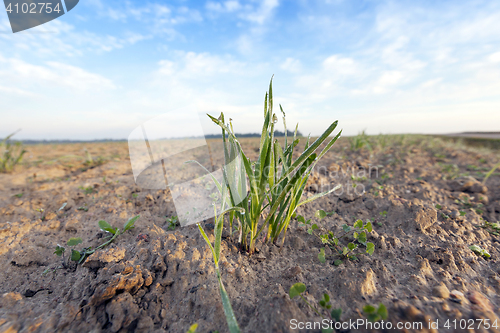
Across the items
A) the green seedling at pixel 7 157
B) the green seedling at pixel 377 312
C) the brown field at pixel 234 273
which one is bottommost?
the brown field at pixel 234 273

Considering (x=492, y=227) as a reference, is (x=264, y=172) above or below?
above

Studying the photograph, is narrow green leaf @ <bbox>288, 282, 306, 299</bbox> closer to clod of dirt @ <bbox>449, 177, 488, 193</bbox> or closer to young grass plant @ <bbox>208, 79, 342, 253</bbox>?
young grass plant @ <bbox>208, 79, 342, 253</bbox>

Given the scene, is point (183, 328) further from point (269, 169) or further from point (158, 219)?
point (158, 219)

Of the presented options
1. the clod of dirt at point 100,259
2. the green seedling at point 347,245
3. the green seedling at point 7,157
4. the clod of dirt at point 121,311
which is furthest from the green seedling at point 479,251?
the green seedling at point 7,157

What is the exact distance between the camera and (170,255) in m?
1.03

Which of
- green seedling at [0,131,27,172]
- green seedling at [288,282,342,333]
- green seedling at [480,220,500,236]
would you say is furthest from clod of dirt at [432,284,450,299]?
green seedling at [0,131,27,172]

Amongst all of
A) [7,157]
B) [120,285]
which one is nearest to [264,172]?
[120,285]

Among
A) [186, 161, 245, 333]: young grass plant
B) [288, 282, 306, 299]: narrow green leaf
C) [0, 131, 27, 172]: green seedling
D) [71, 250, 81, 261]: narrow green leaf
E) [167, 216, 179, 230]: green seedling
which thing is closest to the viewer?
[186, 161, 245, 333]: young grass plant

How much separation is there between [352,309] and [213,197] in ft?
3.55

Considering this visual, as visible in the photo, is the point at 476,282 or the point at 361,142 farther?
the point at 361,142

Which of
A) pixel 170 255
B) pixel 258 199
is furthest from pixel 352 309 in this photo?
pixel 170 255

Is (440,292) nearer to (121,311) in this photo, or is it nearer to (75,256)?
(121,311)

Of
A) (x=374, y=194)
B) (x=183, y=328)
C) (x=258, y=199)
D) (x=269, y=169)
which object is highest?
(x=269, y=169)

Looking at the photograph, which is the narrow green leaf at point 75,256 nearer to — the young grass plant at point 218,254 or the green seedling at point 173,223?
the green seedling at point 173,223
